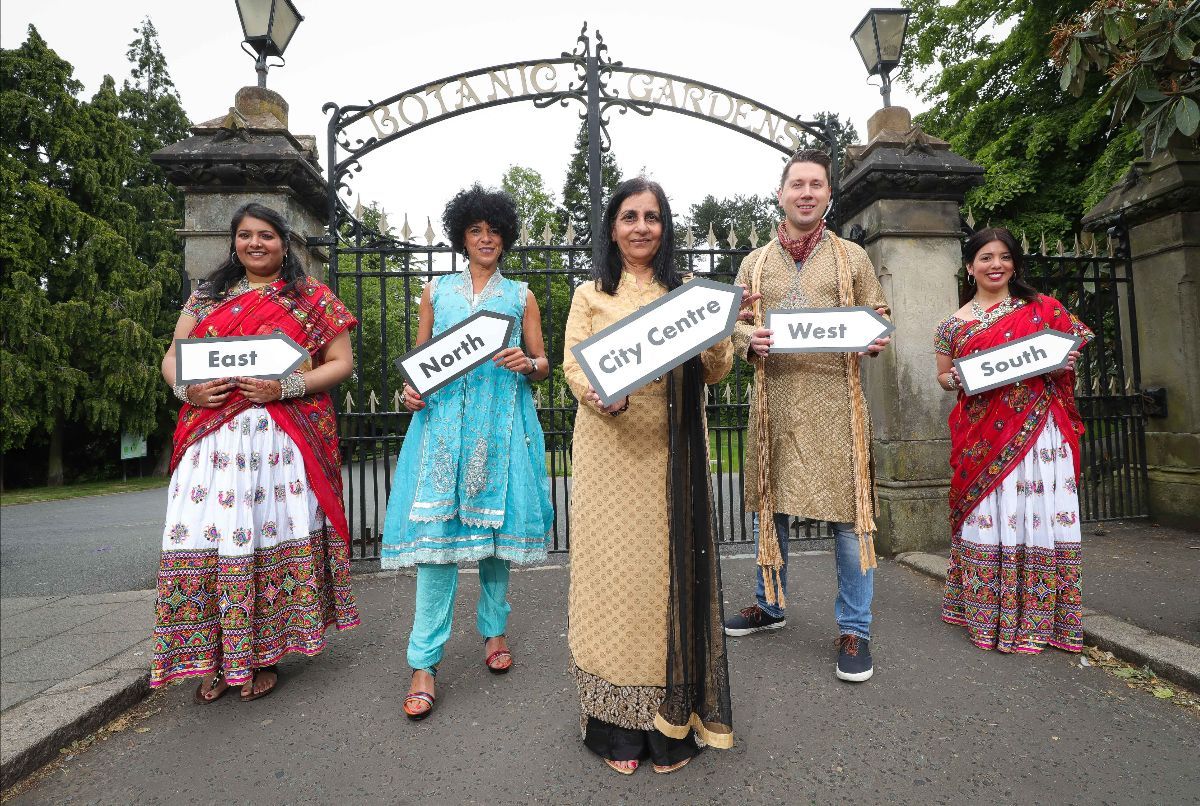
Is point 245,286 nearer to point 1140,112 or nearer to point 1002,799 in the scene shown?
point 1002,799

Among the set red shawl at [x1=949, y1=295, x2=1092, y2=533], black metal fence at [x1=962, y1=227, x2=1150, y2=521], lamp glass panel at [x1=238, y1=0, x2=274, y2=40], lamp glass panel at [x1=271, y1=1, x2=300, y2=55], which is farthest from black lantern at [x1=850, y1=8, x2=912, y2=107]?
lamp glass panel at [x1=238, y1=0, x2=274, y2=40]

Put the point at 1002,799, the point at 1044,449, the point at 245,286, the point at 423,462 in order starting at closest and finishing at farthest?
the point at 1002,799
the point at 423,462
the point at 245,286
the point at 1044,449

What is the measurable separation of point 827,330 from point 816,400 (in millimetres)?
Answer: 362

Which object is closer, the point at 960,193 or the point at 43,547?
the point at 960,193

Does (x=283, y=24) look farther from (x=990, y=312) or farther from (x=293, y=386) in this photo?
(x=990, y=312)

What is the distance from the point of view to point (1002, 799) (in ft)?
5.86

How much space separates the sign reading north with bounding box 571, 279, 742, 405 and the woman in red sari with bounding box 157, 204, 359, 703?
1.49m

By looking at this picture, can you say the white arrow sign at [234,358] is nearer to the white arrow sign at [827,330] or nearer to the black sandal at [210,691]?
the black sandal at [210,691]

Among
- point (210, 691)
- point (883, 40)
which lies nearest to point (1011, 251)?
point (883, 40)

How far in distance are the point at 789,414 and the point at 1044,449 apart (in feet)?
4.26

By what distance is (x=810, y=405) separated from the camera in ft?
8.67

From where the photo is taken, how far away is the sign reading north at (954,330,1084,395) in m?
2.78

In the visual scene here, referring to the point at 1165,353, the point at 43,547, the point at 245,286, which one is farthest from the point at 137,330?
the point at 1165,353

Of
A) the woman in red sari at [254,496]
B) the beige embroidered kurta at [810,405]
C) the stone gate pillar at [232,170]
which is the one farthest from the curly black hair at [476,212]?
the stone gate pillar at [232,170]
